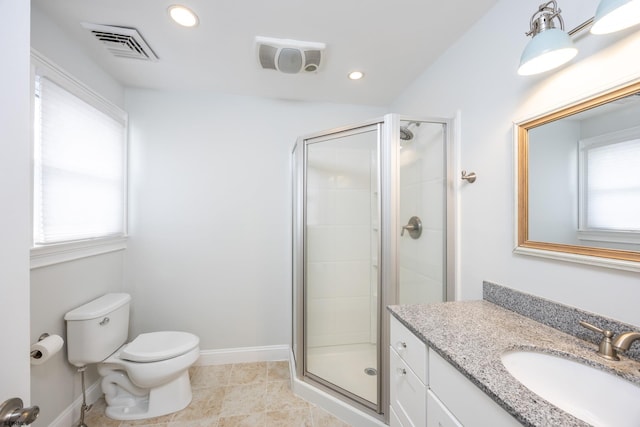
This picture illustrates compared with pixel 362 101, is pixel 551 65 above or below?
below

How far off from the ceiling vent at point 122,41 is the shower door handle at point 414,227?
1.92 meters

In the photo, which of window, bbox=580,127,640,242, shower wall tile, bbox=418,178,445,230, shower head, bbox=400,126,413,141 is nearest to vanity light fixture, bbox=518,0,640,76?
window, bbox=580,127,640,242

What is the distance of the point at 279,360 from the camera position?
7.66 ft

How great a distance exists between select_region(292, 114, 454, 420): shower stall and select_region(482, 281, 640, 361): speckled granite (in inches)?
13.2

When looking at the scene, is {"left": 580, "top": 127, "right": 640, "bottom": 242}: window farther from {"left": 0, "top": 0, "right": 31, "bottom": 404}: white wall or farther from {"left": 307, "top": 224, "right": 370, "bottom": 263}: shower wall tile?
{"left": 0, "top": 0, "right": 31, "bottom": 404}: white wall

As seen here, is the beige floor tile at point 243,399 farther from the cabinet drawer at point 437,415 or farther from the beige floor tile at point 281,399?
the cabinet drawer at point 437,415

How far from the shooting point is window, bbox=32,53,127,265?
137 cm

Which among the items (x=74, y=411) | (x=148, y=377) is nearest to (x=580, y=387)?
(x=148, y=377)

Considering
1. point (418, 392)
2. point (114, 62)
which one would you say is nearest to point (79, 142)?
point (114, 62)

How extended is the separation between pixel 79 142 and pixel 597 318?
269cm

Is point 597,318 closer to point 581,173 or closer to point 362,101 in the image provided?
point 581,173

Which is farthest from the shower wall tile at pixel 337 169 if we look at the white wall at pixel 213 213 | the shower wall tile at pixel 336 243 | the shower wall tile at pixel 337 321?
the shower wall tile at pixel 337 321

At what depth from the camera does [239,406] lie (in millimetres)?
1774

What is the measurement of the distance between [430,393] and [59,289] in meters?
1.96
